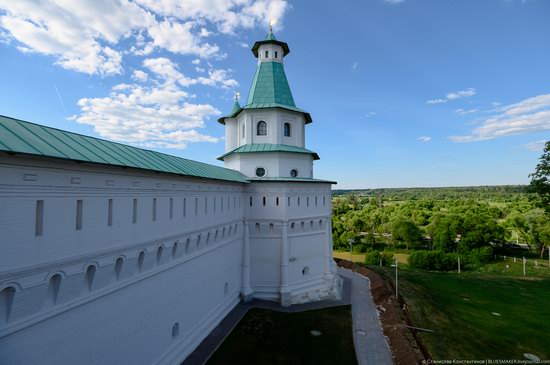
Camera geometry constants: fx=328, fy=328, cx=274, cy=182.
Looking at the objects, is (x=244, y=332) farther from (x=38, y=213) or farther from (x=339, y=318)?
(x=38, y=213)

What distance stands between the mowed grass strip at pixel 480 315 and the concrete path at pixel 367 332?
2044mm

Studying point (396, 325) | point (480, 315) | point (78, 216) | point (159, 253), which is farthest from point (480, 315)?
point (78, 216)

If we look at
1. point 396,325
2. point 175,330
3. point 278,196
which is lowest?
point 396,325

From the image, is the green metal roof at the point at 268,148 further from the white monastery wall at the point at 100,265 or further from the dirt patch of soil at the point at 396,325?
the dirt patch of soil at the point at 396,325

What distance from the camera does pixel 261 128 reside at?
23797 millimetres

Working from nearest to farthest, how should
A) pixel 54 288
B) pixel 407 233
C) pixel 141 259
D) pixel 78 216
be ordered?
pixel 54 288
pixel 78 216
pixel 141 259
pixel 407 233

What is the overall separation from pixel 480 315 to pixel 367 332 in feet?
28.6

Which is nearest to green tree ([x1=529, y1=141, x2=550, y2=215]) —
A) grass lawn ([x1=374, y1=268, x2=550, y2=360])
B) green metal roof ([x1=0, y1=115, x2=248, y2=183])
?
grass lawn ([x1=374, y1=268, x2=550, y2=360])

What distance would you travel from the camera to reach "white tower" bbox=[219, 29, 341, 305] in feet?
69.1

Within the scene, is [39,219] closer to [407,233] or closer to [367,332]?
[367,332]

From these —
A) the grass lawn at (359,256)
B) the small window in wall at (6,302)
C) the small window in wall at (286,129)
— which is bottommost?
the grass lawn at (359,256)

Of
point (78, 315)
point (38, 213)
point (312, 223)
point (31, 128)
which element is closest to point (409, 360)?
point (312, 223)

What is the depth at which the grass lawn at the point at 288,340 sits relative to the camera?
14.4 m

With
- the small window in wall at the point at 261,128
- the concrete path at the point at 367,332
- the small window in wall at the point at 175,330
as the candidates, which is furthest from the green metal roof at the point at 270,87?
the small window in wall at the point at 175,330
